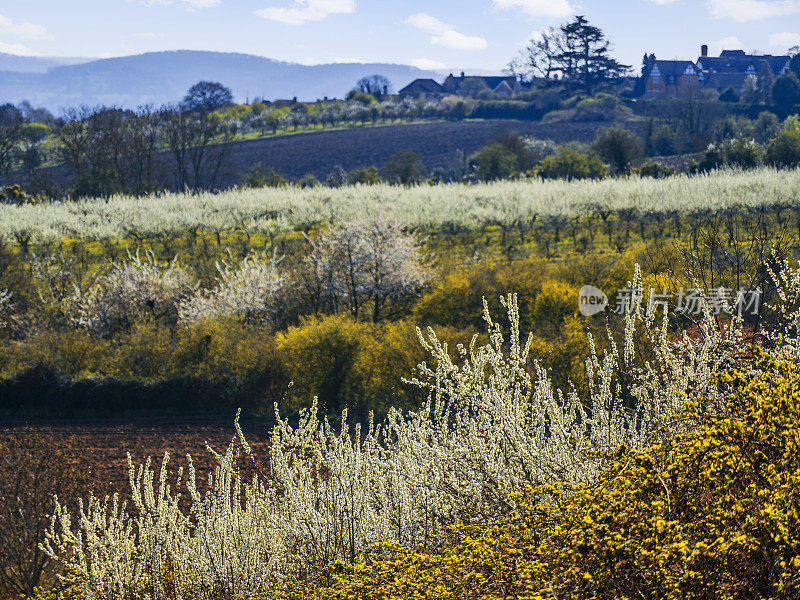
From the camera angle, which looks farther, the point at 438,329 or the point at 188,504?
the point at 438,329

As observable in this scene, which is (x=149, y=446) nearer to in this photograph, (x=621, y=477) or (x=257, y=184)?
(x=621, y=477)

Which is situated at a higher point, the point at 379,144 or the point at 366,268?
the point at 379,144

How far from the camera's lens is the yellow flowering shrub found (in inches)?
147

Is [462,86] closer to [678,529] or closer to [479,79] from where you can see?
[479,79]

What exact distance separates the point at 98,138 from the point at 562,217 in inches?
1180

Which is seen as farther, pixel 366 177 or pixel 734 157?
pixel 366 177

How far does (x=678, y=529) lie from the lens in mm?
3842

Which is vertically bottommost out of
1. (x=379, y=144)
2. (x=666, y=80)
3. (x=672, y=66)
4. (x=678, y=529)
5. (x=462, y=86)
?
(x=678, y=529)

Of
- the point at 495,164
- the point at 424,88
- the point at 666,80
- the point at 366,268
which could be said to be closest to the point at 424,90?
the point at 424,88

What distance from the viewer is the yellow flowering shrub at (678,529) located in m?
3.74

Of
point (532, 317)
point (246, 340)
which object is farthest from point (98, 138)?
point (532, 317)

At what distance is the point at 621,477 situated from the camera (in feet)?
14.4

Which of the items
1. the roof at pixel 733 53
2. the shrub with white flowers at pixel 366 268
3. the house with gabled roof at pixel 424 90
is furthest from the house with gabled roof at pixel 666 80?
the shrub with white flowers at pixel 366 268

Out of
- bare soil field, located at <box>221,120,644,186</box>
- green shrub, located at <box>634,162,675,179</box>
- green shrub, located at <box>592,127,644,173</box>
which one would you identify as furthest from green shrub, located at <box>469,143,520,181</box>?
bare soil field, located at <box>221,120,644,186</box>
